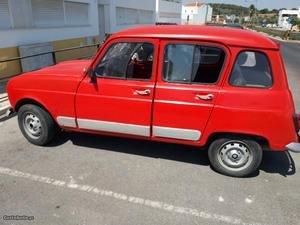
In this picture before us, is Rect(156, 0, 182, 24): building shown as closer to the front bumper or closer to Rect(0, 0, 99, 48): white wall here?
Rect(0, 0, 99, 48): white wall

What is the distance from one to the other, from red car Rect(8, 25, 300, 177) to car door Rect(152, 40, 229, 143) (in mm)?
12

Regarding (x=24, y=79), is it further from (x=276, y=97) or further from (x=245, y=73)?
(x=276, y=97)

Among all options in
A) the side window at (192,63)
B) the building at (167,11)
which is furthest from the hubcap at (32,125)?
the building at (167,11)

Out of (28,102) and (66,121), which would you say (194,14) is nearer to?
(28,102)

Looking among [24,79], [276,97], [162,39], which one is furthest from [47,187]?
[276,97]

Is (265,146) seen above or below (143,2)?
below

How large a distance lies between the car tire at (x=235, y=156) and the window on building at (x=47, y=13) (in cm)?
900

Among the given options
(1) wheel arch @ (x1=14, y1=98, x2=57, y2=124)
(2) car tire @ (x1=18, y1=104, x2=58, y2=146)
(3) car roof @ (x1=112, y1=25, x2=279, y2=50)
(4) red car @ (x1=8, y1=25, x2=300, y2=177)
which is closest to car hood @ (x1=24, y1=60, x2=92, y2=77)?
(4) red car @ (x1=8, y1=25, x2=300, y2=177)

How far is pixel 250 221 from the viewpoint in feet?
8.96

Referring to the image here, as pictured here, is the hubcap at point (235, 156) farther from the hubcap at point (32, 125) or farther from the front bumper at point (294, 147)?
the hubcap at point (32, 125)

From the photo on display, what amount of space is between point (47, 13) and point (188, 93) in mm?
9259

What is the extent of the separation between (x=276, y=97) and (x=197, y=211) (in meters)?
1.63

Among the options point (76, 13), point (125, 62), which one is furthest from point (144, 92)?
point (76, 13)

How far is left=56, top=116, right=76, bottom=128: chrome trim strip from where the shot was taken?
12.7ft
